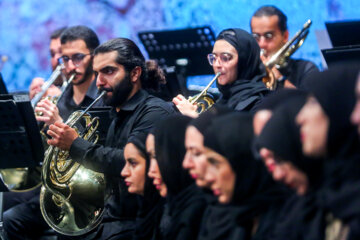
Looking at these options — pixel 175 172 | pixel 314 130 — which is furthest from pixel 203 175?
pixel 314 130

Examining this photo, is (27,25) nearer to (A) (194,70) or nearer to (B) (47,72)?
(B) (47,72)

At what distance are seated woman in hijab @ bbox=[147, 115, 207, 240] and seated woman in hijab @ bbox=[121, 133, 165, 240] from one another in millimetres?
213

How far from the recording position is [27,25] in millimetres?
7887

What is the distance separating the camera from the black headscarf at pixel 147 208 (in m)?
3.51

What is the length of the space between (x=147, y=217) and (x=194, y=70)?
240 cm

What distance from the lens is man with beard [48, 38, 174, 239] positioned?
155 inches

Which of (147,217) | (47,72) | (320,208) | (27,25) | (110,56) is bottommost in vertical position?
(47,72)

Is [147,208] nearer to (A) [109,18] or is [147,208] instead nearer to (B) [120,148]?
(B) [120,148]

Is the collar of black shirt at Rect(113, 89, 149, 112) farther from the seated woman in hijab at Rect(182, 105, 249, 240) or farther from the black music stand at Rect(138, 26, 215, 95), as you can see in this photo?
the seated woman in hijab at Rect(182, 105, 249, 240)

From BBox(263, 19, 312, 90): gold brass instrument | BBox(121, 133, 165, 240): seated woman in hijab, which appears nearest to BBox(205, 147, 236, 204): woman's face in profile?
BBox(121, 133, 165, 240): seated woman in hijab

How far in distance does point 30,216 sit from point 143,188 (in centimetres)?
201

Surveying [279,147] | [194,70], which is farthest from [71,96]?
[279,147]

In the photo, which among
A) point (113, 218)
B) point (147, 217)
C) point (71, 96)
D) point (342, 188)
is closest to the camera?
point (342, 188)

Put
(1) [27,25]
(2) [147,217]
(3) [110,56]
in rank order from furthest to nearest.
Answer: (1) [27,25]
(3) [110,56]
(2) [147,217]
